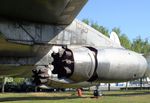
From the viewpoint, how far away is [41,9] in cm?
948

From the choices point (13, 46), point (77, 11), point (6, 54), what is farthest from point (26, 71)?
point (77, 11)

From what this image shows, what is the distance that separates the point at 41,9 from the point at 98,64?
233 cm

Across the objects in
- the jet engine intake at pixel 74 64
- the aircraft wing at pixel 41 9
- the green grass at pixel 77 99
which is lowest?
the green grass at pixel 77 99

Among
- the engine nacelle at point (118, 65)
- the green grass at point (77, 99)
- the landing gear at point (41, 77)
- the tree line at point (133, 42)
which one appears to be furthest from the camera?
the tree line at point (133, 42)

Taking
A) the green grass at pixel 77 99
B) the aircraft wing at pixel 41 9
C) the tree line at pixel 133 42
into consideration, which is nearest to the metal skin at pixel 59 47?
the aircraft wing at pixel 41 9

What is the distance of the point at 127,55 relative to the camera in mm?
11648

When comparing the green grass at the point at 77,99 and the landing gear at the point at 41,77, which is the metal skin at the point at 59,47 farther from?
the green grass at the point at 77,99

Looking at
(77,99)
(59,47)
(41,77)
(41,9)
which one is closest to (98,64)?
(59,47)

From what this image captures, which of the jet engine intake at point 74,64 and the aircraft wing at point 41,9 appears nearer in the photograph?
the aircraft wing at point 41,9

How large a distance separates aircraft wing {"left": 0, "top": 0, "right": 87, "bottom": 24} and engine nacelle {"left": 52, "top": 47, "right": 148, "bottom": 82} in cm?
92

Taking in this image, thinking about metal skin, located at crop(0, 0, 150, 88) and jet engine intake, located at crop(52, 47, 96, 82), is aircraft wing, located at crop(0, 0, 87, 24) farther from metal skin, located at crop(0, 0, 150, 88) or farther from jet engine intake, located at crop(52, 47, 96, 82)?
jet engine intake, located at crop(52, 47, 96, 82)

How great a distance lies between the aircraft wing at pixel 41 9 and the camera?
905cm

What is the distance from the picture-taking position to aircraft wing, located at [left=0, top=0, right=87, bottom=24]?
905 cm

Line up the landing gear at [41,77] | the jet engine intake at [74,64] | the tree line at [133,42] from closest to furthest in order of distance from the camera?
the jet engine intake at [74,64] < the landing gear at [41,77] < the tree line at [133,42]
